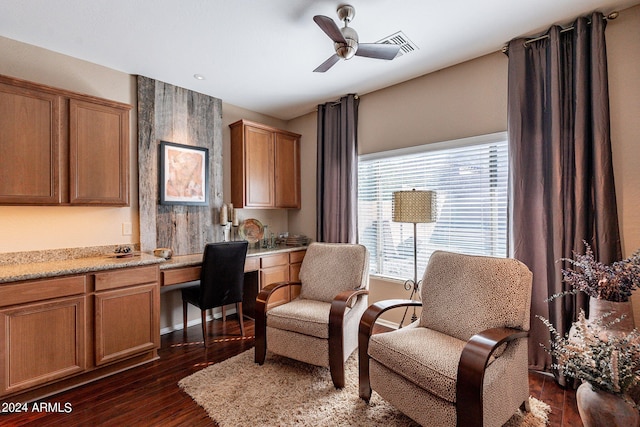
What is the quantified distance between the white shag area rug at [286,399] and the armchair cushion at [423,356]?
377mm

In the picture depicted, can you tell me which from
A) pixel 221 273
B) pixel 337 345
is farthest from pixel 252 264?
pixel 337 345

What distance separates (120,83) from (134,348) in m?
2.45

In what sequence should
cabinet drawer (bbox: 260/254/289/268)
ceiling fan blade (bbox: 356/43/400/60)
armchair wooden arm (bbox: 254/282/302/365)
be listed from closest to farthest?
ceiling fan blade (bbox: 356/43/400/60) < armchair wooden arm (bbox: 254/282/302/365) < cabinet drawer (bbox: 260/254/289/268)

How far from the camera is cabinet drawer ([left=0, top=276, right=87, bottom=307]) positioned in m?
1.92

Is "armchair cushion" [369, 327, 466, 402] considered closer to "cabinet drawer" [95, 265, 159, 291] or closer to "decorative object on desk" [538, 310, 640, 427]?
"decorative object on desk" [538, 310, 640, 427]

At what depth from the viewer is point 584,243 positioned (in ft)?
6.77

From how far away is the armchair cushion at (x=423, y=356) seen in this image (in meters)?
1.51

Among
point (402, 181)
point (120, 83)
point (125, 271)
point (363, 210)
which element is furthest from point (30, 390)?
point (402, 181)

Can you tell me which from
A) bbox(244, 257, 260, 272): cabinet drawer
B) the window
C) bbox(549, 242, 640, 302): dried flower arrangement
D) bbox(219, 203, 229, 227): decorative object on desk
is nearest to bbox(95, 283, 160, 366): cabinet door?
bbox(244, 257, 260, 272): cabinet drawer

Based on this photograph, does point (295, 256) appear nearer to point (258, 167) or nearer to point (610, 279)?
point (258, 167)

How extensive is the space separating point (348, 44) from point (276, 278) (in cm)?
264

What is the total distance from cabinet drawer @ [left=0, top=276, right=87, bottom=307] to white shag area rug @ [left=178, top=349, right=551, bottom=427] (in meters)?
1.03

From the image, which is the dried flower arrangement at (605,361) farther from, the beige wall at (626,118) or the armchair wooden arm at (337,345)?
the armchair wooden arm at (337,345)

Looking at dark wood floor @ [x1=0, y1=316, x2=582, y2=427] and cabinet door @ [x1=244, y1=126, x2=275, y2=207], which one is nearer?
dark wood floor @ [x1=0, y1=316, x2=582, y2=427]
